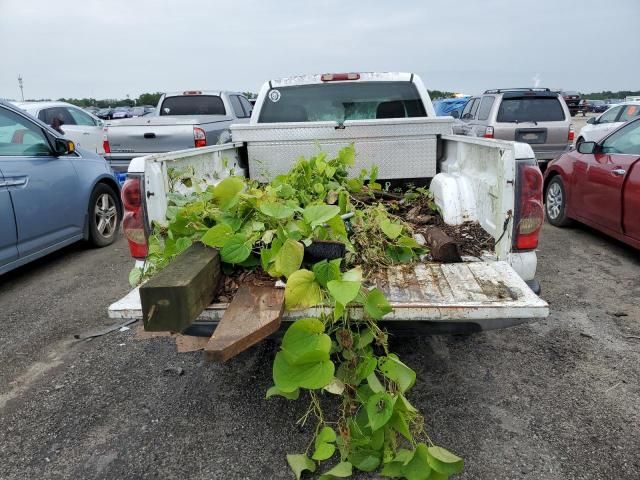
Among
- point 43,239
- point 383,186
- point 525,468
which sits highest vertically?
point 383,186

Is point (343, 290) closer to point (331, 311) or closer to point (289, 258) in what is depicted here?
point (331, 311)

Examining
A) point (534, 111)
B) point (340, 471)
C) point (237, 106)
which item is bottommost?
point (340, 471)

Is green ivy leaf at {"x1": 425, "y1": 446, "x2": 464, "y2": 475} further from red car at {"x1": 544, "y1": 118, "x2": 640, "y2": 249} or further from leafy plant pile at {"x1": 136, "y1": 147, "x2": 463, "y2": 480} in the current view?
red car at {"x1": 544, "y1": 118, "x2": 640, "y2": 249}

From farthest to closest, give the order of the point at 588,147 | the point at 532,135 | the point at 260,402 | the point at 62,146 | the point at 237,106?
the point at 237,106 < the point at 532,135 < the point at 588,147 < the point at 62,146 < the point at 260,402

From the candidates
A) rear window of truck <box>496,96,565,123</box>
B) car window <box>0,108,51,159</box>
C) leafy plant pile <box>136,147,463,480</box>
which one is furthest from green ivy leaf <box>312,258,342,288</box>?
rear window of truck <box>496,96,565,123</box>

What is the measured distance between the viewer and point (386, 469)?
7.68ft

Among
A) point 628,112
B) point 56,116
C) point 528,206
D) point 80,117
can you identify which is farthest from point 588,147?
point 80,117

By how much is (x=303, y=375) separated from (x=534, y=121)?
10.3 metres

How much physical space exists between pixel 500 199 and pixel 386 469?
1.63 meters

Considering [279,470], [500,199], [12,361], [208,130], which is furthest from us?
[208,130]

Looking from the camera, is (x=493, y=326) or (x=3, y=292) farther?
(x=3, y=292)

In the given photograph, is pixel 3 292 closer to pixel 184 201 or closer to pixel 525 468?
pixel 184 201

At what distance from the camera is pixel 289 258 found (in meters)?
2.37

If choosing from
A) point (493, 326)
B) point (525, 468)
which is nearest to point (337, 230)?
point (493, 326)
